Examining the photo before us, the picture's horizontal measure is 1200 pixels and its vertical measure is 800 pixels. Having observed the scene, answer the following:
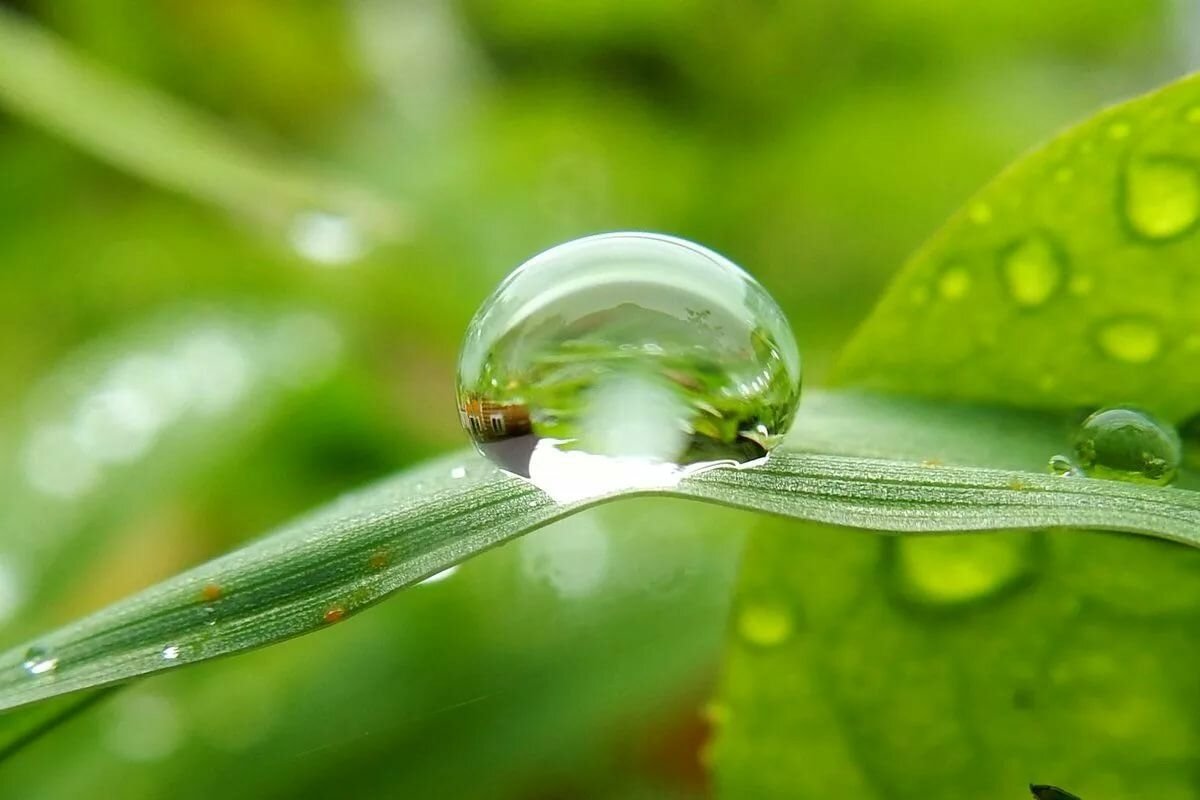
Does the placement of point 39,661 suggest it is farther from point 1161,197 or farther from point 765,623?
point 1161,197

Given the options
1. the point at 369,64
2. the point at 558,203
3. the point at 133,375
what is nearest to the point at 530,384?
the point at 133,375

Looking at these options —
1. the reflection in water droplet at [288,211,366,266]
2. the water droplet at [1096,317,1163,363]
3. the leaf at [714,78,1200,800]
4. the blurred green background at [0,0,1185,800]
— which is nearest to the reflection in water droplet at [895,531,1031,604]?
the leaf at [714,78,1200,800]

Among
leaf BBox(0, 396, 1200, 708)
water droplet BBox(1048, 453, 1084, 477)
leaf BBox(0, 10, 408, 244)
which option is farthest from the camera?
leaf BBox(0, 10, 408, 244)

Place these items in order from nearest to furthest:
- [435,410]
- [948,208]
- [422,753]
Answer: [422,753]
[435,410]
[948,208]

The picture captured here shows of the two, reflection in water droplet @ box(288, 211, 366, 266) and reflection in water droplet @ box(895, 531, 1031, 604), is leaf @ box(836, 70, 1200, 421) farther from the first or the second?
reflection in water droplet @ box(288, 211, 366, 266)

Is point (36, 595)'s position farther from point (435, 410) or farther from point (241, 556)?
point (241, 556)

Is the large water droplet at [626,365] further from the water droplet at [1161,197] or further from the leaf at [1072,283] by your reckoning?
the water droplet at [1161,197]
